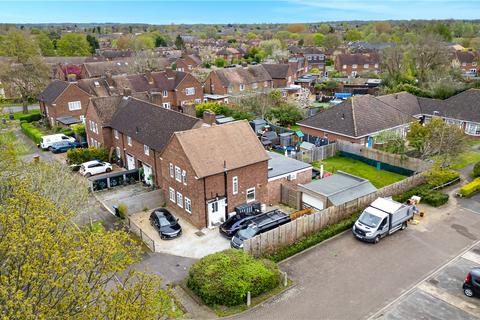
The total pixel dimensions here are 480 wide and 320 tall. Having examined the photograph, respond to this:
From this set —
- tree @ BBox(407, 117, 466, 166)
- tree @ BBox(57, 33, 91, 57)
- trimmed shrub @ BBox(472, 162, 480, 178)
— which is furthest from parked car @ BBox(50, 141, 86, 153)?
tree @ BBox(57, 33, 91, 57)

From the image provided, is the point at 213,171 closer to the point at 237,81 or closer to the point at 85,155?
the point at 85,155

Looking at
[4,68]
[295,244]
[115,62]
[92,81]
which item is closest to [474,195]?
[295,244]

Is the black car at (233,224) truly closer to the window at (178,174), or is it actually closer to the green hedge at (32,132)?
the window at (178,174)

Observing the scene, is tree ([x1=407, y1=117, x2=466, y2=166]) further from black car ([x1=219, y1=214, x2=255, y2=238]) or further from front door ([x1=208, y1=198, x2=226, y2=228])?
front door ([x1=208, y1=198, x2=226, y2=228])

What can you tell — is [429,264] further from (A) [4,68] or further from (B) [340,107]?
(A) [4,68]

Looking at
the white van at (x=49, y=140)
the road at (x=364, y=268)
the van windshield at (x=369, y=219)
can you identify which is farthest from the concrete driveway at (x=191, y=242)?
the white van at (x=49, y=140)

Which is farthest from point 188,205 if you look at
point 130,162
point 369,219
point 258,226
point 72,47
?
point 72,47
